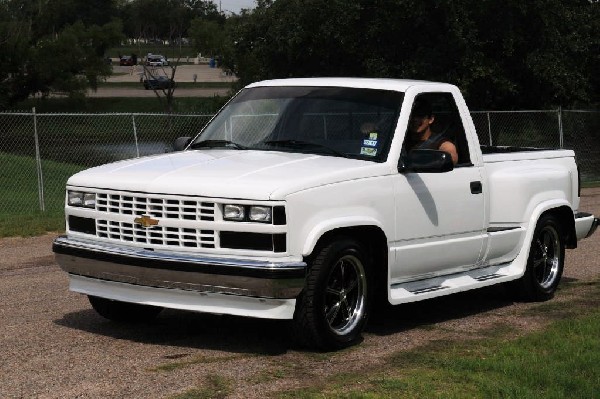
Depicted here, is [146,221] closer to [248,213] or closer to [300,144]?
[248,213]

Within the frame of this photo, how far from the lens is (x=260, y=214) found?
7.47 m

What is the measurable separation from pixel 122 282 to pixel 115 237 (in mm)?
322

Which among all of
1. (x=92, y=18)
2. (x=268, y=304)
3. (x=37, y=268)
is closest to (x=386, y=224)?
(x=268, y=304)

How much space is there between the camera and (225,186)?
7570 mm

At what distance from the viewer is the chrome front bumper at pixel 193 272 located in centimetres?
740

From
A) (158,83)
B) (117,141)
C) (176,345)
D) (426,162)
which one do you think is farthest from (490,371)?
(158,83)

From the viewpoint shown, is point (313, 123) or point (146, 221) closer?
point (146, 221)

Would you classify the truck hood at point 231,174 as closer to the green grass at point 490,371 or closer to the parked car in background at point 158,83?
the green grass at point 490,371

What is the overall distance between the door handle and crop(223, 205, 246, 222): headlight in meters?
2.46

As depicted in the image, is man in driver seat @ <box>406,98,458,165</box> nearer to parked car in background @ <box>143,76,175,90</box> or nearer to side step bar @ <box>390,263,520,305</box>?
side step bar @ <box>390,263,520,305</box>

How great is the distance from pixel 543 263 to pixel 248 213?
3.97 m

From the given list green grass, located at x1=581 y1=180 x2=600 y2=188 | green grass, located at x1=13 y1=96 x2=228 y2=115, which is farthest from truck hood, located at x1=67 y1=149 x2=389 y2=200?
green grass, located at x1=13 y1=96 x2=228 y2=115

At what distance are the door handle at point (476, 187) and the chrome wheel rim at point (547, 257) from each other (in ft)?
4.02

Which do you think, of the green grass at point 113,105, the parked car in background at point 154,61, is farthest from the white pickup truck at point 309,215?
the parked car in background at point 154,61
